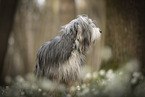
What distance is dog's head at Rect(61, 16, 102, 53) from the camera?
123 inches

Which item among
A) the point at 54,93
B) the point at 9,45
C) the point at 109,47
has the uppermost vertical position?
the point at 9,45

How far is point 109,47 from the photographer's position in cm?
450

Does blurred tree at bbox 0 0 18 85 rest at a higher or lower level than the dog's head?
higher

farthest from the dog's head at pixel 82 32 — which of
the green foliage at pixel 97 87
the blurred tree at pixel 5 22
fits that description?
the blurred tree at pixel 5 22

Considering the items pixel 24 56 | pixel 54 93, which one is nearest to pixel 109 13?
pixel 54 93

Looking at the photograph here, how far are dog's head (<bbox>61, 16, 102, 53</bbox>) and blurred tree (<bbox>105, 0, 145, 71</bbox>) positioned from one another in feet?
3.91

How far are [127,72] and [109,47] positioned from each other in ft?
2.73

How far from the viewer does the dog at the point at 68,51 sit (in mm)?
3141

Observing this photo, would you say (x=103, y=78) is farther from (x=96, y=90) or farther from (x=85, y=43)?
(x=85, y=43)

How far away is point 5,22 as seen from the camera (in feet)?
19.2

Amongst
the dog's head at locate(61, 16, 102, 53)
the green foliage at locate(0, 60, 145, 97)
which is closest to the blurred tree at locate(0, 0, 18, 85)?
the green foliage at locate(0, 60, 145, 97)

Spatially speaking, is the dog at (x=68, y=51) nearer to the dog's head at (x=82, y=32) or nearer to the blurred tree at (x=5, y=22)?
the dog's head at (x=82, y=32)

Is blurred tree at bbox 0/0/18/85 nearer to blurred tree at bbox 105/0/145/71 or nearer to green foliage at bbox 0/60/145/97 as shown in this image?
green foliage at bbox 0/60/145/97

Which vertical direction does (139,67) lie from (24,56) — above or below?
below
